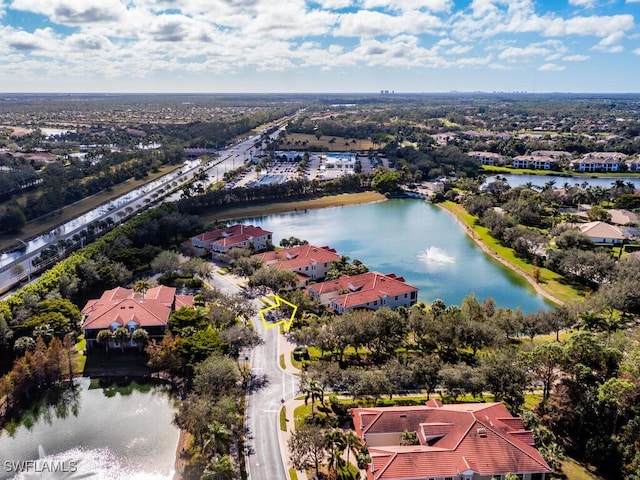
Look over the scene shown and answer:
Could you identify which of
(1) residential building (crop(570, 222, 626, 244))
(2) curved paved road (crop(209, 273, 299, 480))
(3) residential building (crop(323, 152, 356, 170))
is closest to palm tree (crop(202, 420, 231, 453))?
(2) curved paved road (crop(209, 273, 299, 480))

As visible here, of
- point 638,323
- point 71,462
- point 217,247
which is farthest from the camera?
point 217,247

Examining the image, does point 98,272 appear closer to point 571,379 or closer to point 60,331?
point 60,331

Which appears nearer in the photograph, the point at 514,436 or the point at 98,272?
the point at 514,436

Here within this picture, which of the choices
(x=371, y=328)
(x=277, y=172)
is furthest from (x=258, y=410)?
(x=277, y=172)

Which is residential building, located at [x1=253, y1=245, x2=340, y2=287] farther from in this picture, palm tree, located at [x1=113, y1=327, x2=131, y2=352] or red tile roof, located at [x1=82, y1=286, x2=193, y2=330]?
palm tree, located at [x1=113, y1=327, x2=131, y2=352]

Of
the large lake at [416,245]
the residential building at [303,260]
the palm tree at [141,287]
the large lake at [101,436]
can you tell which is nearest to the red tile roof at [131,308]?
the palm tree at [141,287]

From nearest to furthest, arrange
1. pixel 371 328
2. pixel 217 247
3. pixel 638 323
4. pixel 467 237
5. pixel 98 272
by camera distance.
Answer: pixel 371 328
pixel 638 323
pixel 98 272
pixel 217 247
pixel 467 237

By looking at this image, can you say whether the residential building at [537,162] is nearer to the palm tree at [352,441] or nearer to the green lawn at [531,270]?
the green lawn at [531,270]

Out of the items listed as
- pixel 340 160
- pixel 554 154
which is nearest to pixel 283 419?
pixel 340 160
